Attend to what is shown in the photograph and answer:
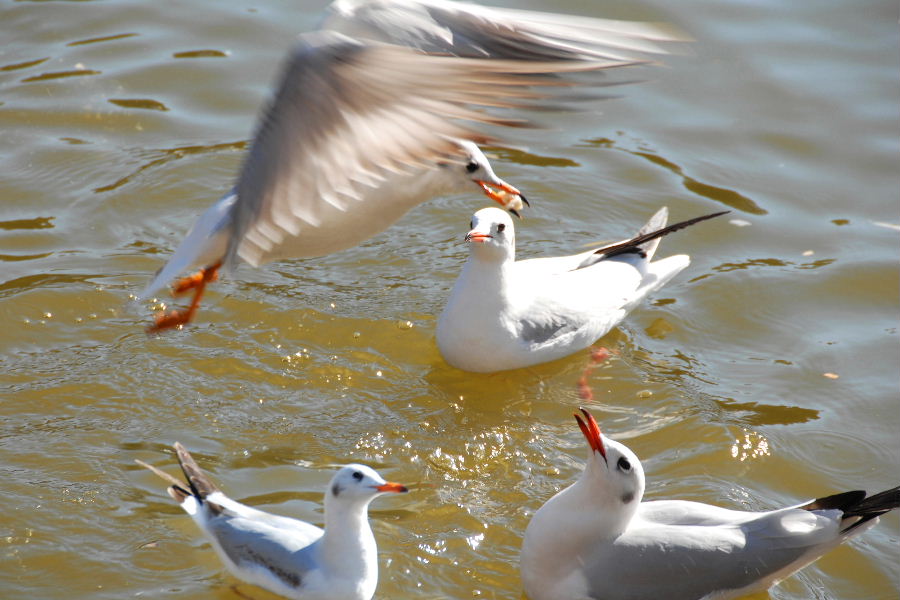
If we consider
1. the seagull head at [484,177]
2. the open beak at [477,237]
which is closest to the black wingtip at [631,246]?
the seagull head at [484,177]

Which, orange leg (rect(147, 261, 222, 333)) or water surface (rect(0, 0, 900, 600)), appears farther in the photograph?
orange leg (rect(147, 261, 222, 333))

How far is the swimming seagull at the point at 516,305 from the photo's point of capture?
20.3ft

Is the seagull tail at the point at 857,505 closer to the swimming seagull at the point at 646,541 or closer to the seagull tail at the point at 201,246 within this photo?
the swimming seagull at the point at 646,541

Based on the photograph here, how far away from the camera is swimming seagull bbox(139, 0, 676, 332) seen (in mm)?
4109

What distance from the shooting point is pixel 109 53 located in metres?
9.56

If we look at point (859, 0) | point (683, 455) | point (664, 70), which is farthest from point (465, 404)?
point (859, 0)

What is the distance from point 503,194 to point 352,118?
2274 mm

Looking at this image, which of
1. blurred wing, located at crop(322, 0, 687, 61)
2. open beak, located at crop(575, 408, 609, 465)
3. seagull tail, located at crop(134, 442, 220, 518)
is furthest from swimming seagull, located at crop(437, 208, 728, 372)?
seagull tail, located at crop(134, 442, 220, 518)

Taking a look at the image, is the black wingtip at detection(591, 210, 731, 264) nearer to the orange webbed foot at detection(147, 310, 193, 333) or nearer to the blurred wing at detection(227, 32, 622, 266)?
the orange webbed foot at detection(147, 310, 193, 333)

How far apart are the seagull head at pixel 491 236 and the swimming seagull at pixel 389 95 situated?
1.13 m

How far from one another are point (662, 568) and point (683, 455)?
1151 millimetres

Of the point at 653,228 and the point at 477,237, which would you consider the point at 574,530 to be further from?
the point at 653,228

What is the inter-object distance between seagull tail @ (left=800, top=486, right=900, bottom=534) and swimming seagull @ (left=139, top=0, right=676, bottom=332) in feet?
6.67

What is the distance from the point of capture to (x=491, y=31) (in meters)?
5.08
